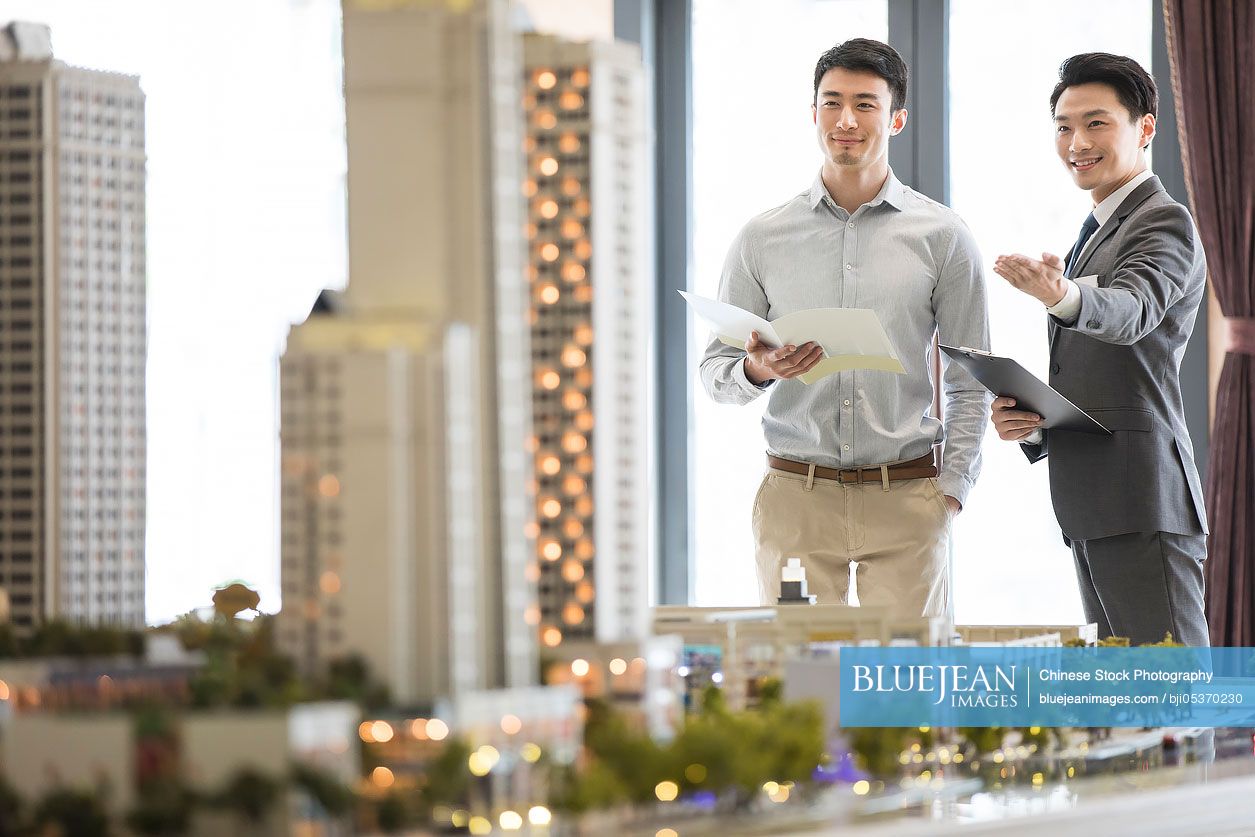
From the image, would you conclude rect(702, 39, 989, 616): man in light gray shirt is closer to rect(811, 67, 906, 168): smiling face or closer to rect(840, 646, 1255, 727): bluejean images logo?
rect(811, 67, 906, 168): smiling face

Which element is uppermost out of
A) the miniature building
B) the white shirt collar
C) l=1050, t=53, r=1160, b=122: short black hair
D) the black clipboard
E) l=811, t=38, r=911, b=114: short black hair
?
l=811, t=38, r=911, b=114: short black hair

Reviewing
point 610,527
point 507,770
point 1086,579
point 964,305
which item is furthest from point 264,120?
point 507,770

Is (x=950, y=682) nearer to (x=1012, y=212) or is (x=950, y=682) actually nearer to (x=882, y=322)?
(x=882, y=322)

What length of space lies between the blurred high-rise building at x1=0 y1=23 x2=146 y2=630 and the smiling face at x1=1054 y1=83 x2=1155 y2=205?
2203mm

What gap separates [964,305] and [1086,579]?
753 mm

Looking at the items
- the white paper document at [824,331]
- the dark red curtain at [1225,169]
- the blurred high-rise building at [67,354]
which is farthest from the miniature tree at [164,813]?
the dark red curtain at [1225,169]

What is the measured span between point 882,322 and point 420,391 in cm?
213

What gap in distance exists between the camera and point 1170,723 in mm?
3395

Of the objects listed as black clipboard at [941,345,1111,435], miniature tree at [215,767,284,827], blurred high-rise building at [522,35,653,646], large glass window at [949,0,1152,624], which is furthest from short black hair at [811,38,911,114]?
miniature tree at [215,767,284,827]

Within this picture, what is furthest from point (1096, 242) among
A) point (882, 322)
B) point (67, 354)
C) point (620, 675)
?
point (67, 354)

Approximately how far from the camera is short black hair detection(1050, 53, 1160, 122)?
398 centimetres

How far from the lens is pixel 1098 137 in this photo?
157 inches

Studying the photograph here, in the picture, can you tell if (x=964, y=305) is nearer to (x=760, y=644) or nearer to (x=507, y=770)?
(x=760, y=644)

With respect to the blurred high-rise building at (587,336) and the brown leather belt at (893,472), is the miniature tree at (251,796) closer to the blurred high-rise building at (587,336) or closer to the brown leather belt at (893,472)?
the blurred high-rise building at (587,336)
